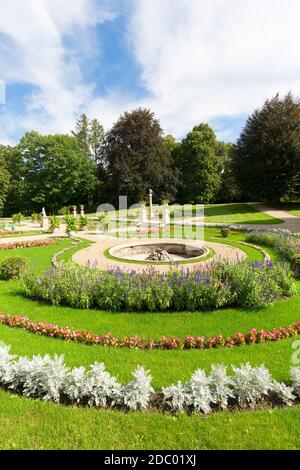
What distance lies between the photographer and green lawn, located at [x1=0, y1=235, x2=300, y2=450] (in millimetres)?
3371

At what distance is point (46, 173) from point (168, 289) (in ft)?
138

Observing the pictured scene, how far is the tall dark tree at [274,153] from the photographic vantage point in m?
31.3

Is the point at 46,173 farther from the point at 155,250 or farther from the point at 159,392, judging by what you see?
the point at 159,392

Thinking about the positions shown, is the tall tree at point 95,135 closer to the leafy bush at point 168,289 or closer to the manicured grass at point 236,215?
the manicured grass at point 236,215

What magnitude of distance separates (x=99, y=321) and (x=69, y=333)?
2.83ft

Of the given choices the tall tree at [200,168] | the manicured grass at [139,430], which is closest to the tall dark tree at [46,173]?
Result: the tall tree at [200,168]

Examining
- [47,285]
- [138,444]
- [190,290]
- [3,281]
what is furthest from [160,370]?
[3,281]

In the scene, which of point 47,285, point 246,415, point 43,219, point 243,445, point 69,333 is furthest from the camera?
point 43,219

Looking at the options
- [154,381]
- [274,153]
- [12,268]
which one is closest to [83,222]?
[12,268]

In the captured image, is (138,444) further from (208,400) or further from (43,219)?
(43,219)

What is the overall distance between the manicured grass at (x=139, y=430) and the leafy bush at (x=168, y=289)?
10.7 feet

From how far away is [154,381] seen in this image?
14.4ft

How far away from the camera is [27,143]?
1724 inches

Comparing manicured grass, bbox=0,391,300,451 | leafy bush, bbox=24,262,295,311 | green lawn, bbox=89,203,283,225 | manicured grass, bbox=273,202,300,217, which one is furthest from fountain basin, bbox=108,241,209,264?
manicured grass, bbox=273,202,300,217
